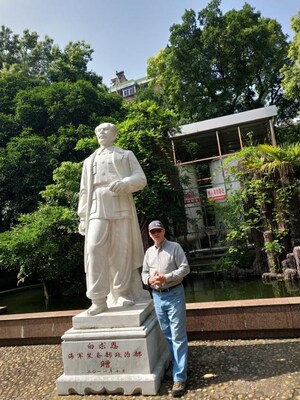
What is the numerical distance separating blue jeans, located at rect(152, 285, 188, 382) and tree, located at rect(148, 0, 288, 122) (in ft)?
61.4

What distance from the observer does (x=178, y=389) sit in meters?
2.93

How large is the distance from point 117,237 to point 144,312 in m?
0.84

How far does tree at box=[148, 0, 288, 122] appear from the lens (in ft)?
63.4

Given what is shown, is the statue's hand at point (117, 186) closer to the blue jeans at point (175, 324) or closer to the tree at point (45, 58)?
the blue jeans at point (175, 324)

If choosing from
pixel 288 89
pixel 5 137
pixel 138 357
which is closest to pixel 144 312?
pixel 138 357

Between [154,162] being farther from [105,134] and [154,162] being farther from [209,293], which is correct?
[105,134]

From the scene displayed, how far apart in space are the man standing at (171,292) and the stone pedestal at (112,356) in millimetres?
207

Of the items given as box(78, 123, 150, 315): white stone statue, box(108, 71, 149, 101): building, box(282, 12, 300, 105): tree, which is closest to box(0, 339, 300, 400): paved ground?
box(78, 123, 150, 315): white stone statue

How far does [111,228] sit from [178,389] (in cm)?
168

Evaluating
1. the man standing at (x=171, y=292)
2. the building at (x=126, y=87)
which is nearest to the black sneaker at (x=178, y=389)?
the man standing at (x=171, y=292)

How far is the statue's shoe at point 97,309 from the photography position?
11.2ft

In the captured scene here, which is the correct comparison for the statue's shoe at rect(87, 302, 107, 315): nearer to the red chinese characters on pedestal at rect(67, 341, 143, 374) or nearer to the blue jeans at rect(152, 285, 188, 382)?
the red chinese characters on pedestal at rect(67, 341, 143, 374)

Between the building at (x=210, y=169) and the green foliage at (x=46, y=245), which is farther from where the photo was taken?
the building at (x=210, y=169)

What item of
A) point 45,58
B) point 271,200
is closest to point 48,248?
point 271,200
